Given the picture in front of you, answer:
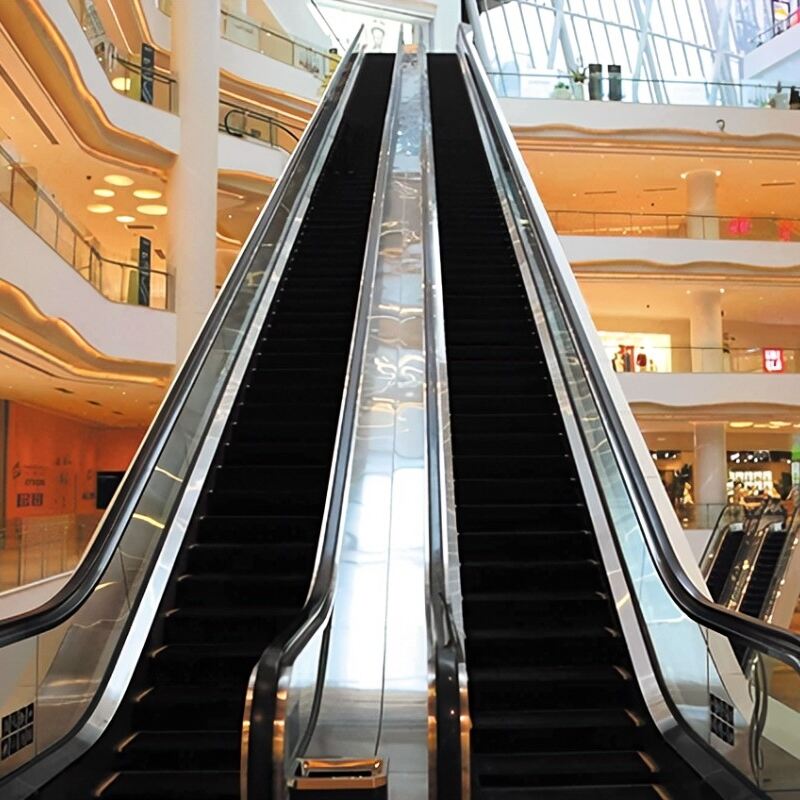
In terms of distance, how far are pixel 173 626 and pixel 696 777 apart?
2.61m

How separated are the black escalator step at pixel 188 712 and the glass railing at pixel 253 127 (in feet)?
51.6

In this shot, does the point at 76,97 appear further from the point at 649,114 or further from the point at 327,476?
the point at 649,114

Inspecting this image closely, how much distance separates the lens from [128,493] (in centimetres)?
539

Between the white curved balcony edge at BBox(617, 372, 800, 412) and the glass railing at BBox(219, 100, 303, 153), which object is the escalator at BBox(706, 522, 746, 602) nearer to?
the white curved balcony edge at BBox(617, 372, 800, 412)

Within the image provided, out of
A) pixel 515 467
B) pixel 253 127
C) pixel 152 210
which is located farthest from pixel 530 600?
pixel 152 210

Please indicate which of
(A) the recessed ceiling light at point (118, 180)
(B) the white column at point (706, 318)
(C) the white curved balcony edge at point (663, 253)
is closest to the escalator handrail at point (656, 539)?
(A) the recessed ceiling light at point (118, 180)

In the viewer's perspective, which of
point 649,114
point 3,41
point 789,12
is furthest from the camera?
point 789,12

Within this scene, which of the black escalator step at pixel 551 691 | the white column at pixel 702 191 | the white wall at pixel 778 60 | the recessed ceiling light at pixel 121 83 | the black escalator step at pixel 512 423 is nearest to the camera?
the black escalator step at pixel 551 691

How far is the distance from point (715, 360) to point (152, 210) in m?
11.5

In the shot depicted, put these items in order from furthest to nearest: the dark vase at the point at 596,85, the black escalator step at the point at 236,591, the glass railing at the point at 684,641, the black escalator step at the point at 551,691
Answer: the dark vase at the point at 596,85
the black escalator step at the point at 236,591
the black escalator step at the point at 551,691
the glass railing at the point at 684,641

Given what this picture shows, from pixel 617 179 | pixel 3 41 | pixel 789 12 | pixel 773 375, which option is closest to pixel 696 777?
pixel 3 41

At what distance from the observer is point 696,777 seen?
164 inches

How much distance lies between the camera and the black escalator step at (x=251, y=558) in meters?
5.99

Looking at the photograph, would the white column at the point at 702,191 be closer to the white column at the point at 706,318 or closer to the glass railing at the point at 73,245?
the white column at the point at 706,318
